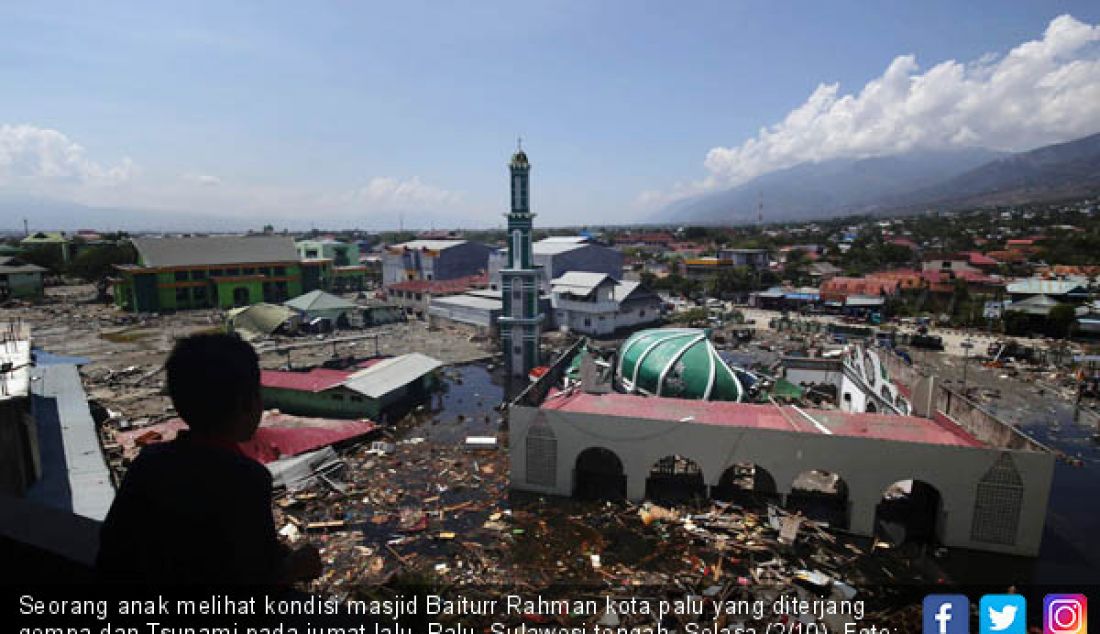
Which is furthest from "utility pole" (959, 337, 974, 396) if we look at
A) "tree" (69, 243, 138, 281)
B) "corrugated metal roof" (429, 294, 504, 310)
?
"tree" (69, 243, 138, 281)

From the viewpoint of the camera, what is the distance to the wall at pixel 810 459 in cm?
1198

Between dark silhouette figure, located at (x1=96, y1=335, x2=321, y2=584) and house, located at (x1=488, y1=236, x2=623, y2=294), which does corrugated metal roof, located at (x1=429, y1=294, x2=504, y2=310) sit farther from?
dark silhouette figure, located at (x1=96, y1=335, x2=321, y2=584)

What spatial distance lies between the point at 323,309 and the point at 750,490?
29.0 metres

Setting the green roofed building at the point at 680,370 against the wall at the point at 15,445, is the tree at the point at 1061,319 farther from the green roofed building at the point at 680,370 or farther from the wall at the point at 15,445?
the wall at the point at 15,445

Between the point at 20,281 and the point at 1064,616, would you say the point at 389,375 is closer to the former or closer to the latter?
the point at 1064,616

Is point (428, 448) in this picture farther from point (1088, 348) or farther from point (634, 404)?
point (1088, 348)

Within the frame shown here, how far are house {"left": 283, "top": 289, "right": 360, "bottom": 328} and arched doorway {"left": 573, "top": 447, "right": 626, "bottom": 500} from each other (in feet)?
81.7

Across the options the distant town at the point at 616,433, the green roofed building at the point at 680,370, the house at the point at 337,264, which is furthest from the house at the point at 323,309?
the green roofed building at the point at 680,370

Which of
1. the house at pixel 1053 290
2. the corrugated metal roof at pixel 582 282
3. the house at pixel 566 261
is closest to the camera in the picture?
the corrugated metal roof at pixel 582 282

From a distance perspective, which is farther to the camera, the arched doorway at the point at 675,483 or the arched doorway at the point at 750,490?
the arched doorway at the point at 675,483

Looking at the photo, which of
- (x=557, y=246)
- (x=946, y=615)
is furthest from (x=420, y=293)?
(x=946, y=615)

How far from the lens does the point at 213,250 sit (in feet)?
152

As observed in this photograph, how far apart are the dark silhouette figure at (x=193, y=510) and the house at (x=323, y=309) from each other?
35726 millimetres

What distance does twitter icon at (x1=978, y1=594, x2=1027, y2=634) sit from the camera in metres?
9.48
